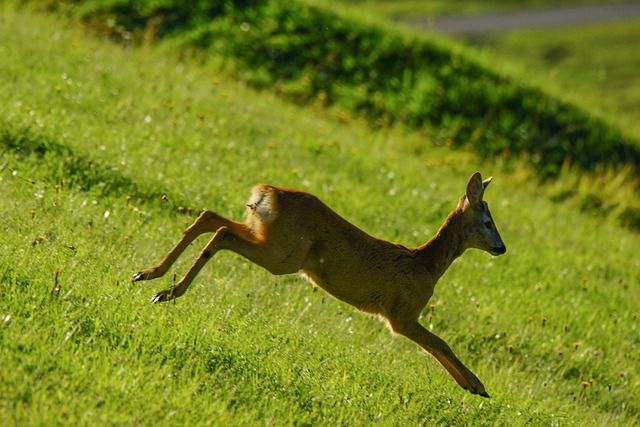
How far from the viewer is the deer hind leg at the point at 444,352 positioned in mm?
7528

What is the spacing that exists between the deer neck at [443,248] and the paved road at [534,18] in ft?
86.9

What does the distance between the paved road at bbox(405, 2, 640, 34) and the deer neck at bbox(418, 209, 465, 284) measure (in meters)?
26.5

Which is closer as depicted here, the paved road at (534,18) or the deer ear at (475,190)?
the deer ear at (475,190)

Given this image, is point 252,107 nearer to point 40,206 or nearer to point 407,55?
point 407,55

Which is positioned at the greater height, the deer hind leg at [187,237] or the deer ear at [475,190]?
the deer ear at [475,190]

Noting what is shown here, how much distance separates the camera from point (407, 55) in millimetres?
17406

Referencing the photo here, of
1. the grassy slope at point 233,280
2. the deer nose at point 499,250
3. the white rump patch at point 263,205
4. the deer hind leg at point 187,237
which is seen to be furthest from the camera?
the deer nose at point 499,250

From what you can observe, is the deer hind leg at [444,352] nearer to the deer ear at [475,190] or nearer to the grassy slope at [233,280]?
the grassy slope at [233,280]

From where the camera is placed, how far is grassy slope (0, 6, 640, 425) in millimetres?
6070

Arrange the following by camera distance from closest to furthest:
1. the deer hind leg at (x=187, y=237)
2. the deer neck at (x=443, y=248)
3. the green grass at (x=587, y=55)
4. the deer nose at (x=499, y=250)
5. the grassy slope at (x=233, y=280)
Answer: the grassy slope at (x=233, y=280) → the deer hind leg at (x=187, y=237) → the deer neck at (x=443, y=248) → the deer nose at (x=499, y=250) → the green grass at (x=587, y=55)

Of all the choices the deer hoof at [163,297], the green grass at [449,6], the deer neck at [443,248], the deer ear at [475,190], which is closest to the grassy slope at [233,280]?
the deer hoof at [163,297]

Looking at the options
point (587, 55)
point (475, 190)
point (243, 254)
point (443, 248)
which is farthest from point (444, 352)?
point (587, 55)

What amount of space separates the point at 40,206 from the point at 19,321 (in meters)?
2.12

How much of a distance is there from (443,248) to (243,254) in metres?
1.93
